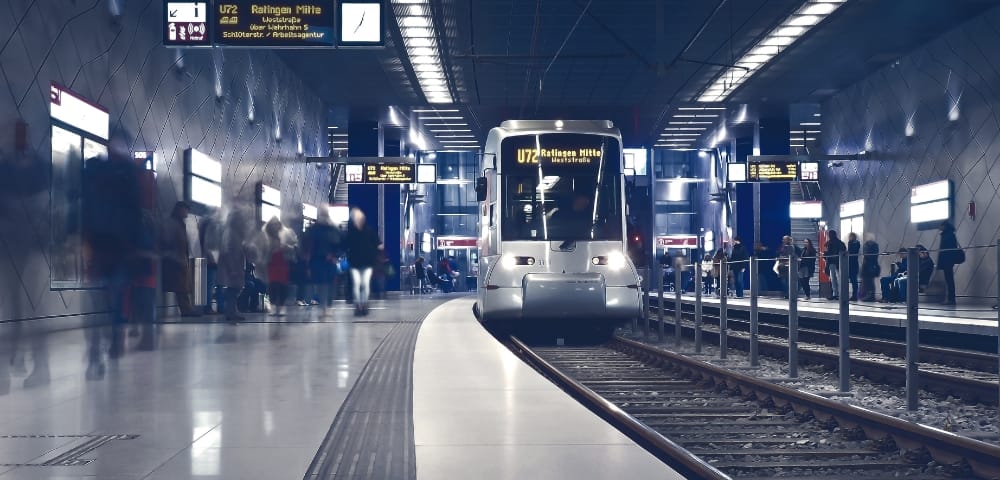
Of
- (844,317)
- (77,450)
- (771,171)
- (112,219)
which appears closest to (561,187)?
(844,317)

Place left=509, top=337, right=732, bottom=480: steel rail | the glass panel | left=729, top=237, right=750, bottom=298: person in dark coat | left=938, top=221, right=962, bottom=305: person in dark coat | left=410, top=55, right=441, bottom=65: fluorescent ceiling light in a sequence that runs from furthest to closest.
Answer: left=410, top=55, right=441, bottom=65: fluorescent ceiling light < left=729, top=237, right=750, bottom=298: person in dark coat < left=938, top=221, right=962, bottom=305: person in dark coat < the glass panel < left=509, top=337, right=732, bottom=480: steel rail

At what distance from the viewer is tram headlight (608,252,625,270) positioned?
43.6ft

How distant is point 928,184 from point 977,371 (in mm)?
12816

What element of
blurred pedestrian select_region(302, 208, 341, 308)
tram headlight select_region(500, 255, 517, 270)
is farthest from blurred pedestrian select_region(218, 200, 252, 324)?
tram headlight select_region(500, 255, 517, 270)

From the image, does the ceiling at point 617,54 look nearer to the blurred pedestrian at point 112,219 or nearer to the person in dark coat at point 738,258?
the person in dark coat at point 738,258

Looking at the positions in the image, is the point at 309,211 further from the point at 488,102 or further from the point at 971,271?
the point at 971,271

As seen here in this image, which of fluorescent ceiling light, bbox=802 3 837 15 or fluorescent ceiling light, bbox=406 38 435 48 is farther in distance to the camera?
fluorescent ceiling light, bbox=406 38 435 48

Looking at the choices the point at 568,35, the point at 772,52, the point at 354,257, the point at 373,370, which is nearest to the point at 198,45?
the point at 354,257

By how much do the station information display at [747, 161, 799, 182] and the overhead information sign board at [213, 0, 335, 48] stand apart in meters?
17.4

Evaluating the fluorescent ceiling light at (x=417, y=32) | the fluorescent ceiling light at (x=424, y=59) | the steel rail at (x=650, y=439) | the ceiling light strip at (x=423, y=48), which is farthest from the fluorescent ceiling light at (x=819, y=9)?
the steel rail at (x=650, y=439)

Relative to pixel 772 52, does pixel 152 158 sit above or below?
below

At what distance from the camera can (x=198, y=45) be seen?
1378cm

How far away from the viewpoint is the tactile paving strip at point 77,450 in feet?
13.5

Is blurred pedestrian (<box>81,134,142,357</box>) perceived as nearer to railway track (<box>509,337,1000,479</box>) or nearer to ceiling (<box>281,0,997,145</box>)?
railway track (<box>509,337,1000,479</box>)
